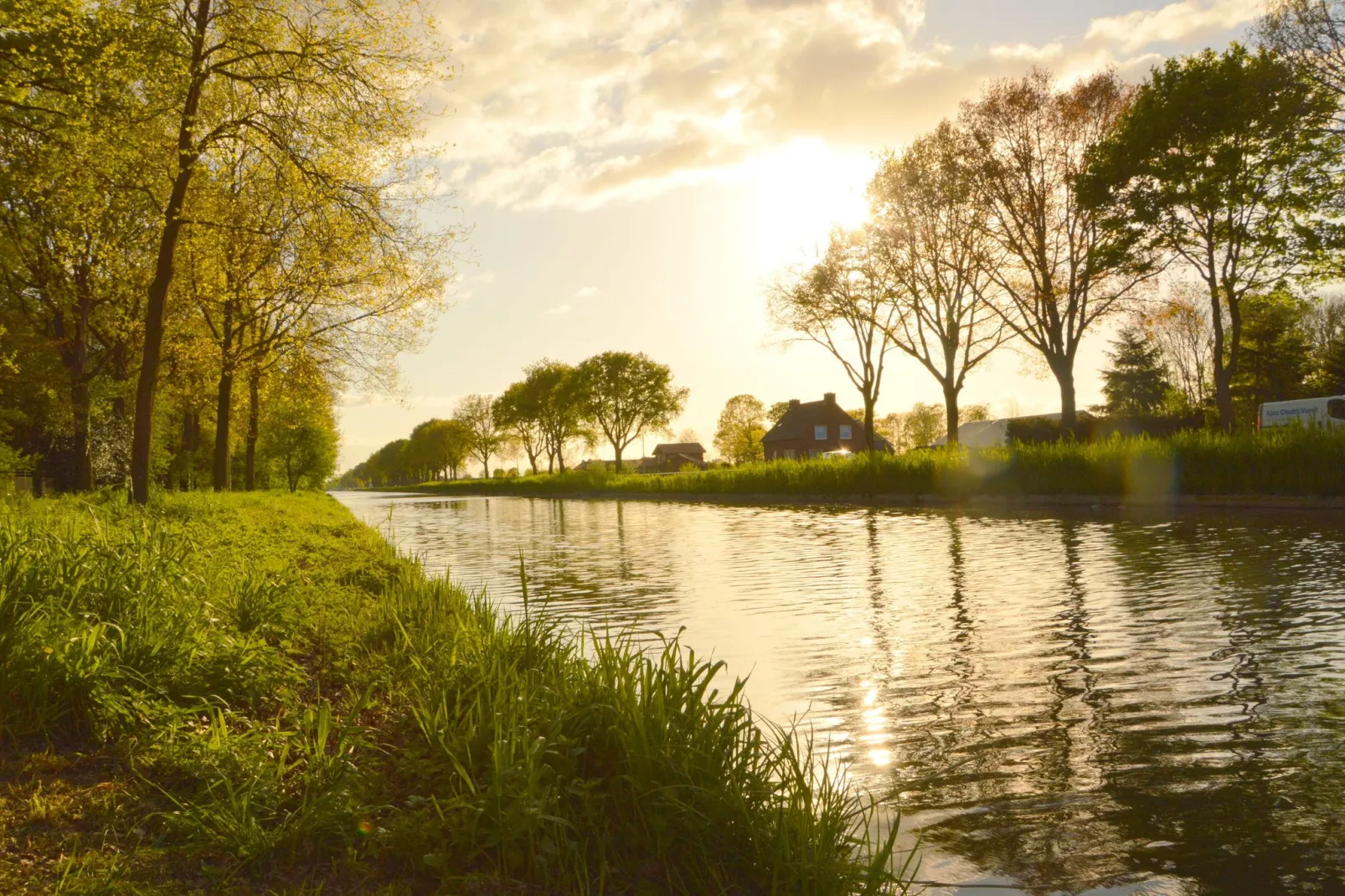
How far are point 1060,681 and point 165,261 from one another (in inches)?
657

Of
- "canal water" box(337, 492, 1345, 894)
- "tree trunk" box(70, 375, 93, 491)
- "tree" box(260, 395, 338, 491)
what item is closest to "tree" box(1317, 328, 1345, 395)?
"canal water" box(337, 492, 1345, 894)

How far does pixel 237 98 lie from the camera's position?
16234 mm

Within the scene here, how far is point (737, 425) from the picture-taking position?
116m

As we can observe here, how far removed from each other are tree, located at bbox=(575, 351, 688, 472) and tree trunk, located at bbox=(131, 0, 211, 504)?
69777mm

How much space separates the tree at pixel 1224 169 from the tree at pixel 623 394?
196 feet

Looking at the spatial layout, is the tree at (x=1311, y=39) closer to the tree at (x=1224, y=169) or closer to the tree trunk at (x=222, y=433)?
the tree at (x=1224, y=169)

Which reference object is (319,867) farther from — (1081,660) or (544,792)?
(1081,660)

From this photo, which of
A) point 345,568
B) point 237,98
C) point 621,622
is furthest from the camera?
point 237,98

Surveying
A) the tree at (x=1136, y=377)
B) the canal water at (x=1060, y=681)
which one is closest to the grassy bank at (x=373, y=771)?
the canal water at (x=1060, y=681)

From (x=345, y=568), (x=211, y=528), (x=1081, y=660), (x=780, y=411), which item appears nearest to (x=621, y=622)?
(x=345, y=568)

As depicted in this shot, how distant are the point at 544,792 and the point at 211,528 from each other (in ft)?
33.8

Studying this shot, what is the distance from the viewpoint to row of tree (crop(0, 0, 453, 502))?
14906 millimetres

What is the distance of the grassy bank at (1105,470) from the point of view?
19.4 metres

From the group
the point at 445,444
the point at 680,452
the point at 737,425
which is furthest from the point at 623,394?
the point at 680,452
